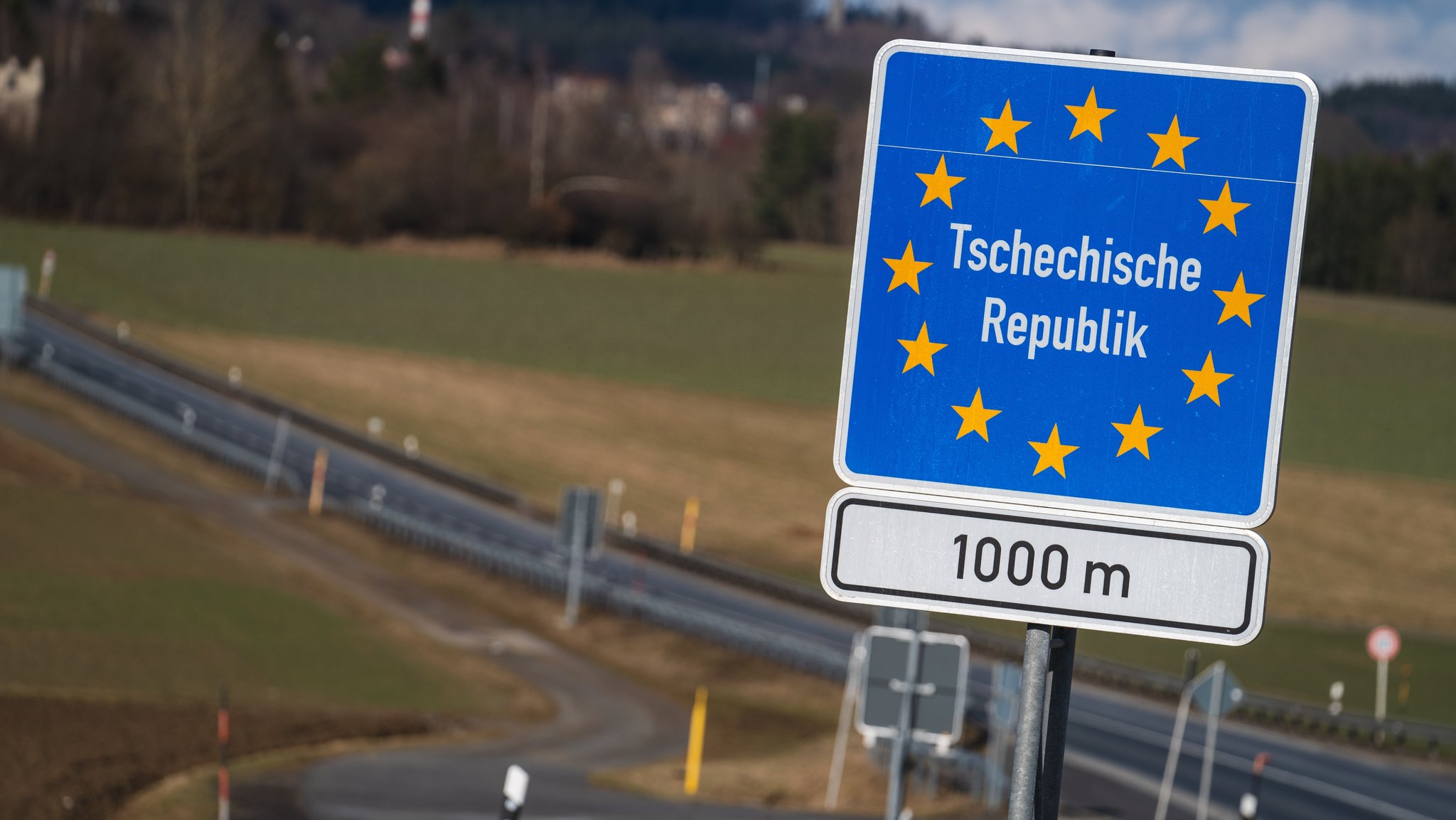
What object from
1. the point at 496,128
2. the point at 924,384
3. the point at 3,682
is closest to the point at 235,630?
the point at 3,682

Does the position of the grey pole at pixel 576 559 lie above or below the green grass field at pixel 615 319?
below

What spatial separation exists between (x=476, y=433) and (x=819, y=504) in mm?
12857

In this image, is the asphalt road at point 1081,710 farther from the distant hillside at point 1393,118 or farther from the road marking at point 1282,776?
the distant hillside at point 1393,118

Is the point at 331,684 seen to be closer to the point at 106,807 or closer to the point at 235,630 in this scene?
the point at 235,630

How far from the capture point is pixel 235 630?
1298 inches

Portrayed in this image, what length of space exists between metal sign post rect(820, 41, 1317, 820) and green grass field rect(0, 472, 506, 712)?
25790 millimetres

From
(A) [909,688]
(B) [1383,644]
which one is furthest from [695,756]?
(B) [1383,644]

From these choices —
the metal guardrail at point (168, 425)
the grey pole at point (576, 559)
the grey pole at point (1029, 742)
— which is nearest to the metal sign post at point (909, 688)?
the grey pole at point (1029, 742)

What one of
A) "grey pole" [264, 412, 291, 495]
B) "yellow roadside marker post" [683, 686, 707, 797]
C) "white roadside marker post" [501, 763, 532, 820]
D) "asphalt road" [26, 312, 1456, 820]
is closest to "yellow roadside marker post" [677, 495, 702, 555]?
"asphalt road" [26, 312, 1456, 820]

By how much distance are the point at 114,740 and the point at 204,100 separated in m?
84.8

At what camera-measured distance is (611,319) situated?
93.9m

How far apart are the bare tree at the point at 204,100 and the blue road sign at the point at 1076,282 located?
102 m

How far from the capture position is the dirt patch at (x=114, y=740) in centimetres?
2011

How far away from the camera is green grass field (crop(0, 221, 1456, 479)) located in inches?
3105
